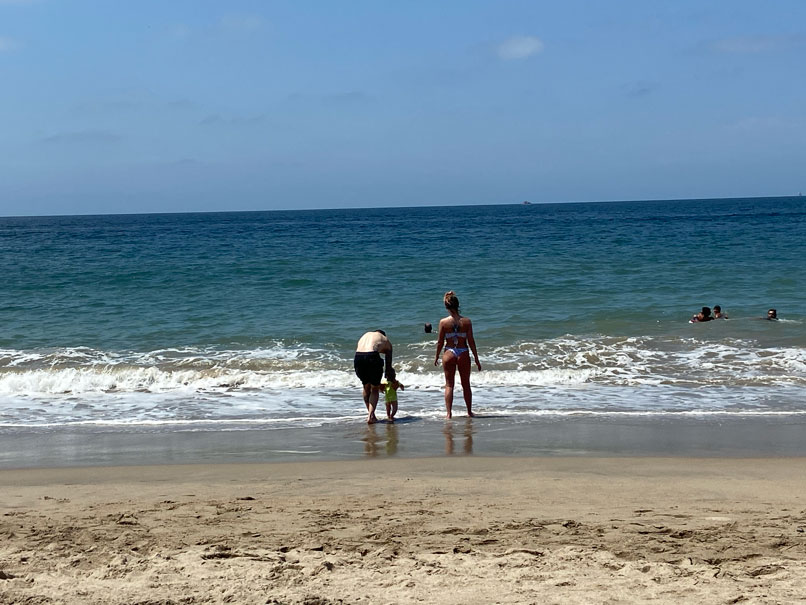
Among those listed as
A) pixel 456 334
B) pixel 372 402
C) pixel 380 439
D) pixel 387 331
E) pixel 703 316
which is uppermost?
pixel 456 334

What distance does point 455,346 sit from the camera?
31.0 ft

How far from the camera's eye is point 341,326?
1616 centimetres

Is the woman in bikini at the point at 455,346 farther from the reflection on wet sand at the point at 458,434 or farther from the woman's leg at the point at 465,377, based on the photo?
the reflection on wet sand at the point at 458,434

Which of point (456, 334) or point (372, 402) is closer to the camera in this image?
point (372, 402)

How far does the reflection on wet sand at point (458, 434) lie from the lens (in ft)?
25.1

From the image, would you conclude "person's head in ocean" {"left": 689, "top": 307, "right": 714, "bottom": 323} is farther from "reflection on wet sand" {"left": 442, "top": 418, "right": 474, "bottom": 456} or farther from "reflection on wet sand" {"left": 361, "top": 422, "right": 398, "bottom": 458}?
"reflection on wet sand" {"left": 361, "top": 422, "right": 398, "bottom": 458}

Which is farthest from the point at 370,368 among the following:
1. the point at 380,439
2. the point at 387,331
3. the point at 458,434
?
the point at 387,331

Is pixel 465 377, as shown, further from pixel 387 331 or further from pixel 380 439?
pixel 387 331

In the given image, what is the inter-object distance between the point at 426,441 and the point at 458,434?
438 millimetres

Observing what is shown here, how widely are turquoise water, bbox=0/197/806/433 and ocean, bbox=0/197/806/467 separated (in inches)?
2.2

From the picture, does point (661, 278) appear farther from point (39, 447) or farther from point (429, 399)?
point (39, 447)

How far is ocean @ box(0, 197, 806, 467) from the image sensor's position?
352 inches

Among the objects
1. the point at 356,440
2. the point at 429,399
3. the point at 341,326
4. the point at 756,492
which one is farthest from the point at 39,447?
the point at 341,326

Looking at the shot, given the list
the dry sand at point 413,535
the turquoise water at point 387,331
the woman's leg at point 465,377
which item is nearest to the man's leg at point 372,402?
the turquoise water at point 387,331
